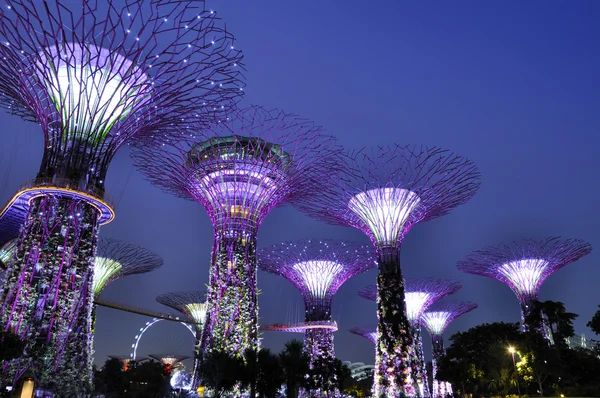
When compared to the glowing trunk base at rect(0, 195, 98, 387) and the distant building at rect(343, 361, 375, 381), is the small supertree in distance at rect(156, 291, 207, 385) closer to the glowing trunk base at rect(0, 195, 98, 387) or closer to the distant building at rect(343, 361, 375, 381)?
the glowing trunk base at rect(0, 195, 98, 387)

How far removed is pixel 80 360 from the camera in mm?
19922

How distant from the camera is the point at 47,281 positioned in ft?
64.3

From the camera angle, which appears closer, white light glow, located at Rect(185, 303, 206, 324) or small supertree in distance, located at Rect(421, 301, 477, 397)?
white light glow, located at Rect(185, 303, 206, 324)

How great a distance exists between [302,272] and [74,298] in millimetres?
29319

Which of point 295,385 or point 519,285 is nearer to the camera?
point 295,385

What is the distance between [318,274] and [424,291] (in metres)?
17.7

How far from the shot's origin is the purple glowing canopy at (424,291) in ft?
192

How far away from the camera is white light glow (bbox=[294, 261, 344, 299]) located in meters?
47.4

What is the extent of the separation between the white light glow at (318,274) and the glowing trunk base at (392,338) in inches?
582

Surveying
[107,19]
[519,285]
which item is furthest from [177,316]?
[107,19]

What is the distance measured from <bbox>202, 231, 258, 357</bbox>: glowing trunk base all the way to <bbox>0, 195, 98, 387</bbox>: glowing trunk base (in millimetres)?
7776

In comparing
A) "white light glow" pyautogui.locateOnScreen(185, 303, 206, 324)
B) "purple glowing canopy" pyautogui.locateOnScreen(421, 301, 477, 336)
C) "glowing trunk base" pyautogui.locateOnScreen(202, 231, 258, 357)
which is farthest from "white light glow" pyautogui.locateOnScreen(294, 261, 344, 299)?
"purple glowing canopy" pyautogui.locateOnScreen(421, 301, 477, 336)

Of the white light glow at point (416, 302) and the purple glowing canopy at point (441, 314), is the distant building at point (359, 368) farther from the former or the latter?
the white light glow at point (416, 302)

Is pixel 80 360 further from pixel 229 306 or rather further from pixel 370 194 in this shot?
pixel 370 194
